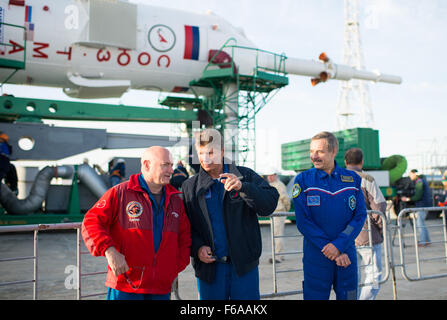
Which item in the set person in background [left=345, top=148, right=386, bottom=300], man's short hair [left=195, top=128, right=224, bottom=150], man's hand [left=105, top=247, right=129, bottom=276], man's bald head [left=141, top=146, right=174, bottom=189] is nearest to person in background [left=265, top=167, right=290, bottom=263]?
person in background [left=345, top=148, right=386, bottom=300]

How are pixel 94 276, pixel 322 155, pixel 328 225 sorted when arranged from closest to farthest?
1. pixel 328 225
2. pixel 322 155
3. pixel 94 276

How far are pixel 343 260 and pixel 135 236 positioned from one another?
1544 mm

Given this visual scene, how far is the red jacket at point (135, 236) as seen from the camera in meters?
2.22

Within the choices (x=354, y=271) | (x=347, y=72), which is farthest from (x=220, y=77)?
(x=354, y=271)

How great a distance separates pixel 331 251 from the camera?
266cm

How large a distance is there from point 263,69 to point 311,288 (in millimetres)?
11390

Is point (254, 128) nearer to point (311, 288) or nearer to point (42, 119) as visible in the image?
point (42, 119)

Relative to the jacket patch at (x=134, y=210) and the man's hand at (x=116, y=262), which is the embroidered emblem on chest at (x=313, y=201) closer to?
the jacket patch at (x=134, y=210)

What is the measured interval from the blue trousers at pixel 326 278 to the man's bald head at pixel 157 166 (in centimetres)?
133

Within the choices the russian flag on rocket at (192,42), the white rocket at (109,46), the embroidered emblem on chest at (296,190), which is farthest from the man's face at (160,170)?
the russian flag on rocket at (192,42)

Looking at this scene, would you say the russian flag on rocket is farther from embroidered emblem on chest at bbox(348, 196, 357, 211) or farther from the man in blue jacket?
embroidered emblem on chest at bbox(348, 196, 357, 211)

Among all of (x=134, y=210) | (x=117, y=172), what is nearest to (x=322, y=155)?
(x=134, y=210)

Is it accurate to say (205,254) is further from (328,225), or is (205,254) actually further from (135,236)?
(328,225)
